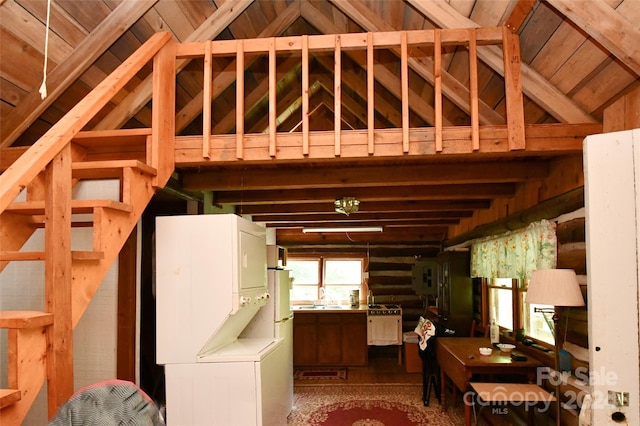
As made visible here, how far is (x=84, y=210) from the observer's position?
2398 mm

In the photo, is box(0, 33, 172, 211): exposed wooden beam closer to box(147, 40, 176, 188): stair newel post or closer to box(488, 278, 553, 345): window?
box(147, 40, 176, 188): stair newel post

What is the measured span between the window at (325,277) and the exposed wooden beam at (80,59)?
5.70 m

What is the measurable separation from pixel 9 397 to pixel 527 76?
313cm

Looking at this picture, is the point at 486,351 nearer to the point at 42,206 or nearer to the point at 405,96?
the point at 405,96

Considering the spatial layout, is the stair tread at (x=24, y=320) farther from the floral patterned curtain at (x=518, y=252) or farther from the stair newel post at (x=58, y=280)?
the floral patterned curtain at (x=518, y=252)

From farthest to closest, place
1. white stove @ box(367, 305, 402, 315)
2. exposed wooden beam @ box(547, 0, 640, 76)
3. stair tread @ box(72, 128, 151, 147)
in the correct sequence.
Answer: white stove @ box(367, 305, 402, 315) < stair tread @ box(72, 128, 151, 147) < exposed wooden beam @ box(547, 0, 640, 76)

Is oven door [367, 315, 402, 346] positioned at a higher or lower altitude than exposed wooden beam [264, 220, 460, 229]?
lower

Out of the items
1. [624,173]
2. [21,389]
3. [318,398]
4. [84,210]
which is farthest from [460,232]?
[21,389]

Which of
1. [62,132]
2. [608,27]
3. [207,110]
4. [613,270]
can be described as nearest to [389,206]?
[207,110]

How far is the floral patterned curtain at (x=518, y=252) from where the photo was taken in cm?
361

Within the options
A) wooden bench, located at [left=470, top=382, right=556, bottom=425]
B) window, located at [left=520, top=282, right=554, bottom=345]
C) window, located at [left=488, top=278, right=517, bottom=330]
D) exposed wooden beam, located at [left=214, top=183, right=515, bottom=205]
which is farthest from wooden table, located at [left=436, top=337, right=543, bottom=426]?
exposed wooden beam, located at [left=214, top=183, right=515, bottom=205]

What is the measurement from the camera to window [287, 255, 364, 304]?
27.8 ft

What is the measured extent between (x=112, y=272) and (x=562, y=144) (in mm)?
3004

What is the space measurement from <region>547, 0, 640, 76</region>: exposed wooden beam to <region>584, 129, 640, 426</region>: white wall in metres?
0.63
